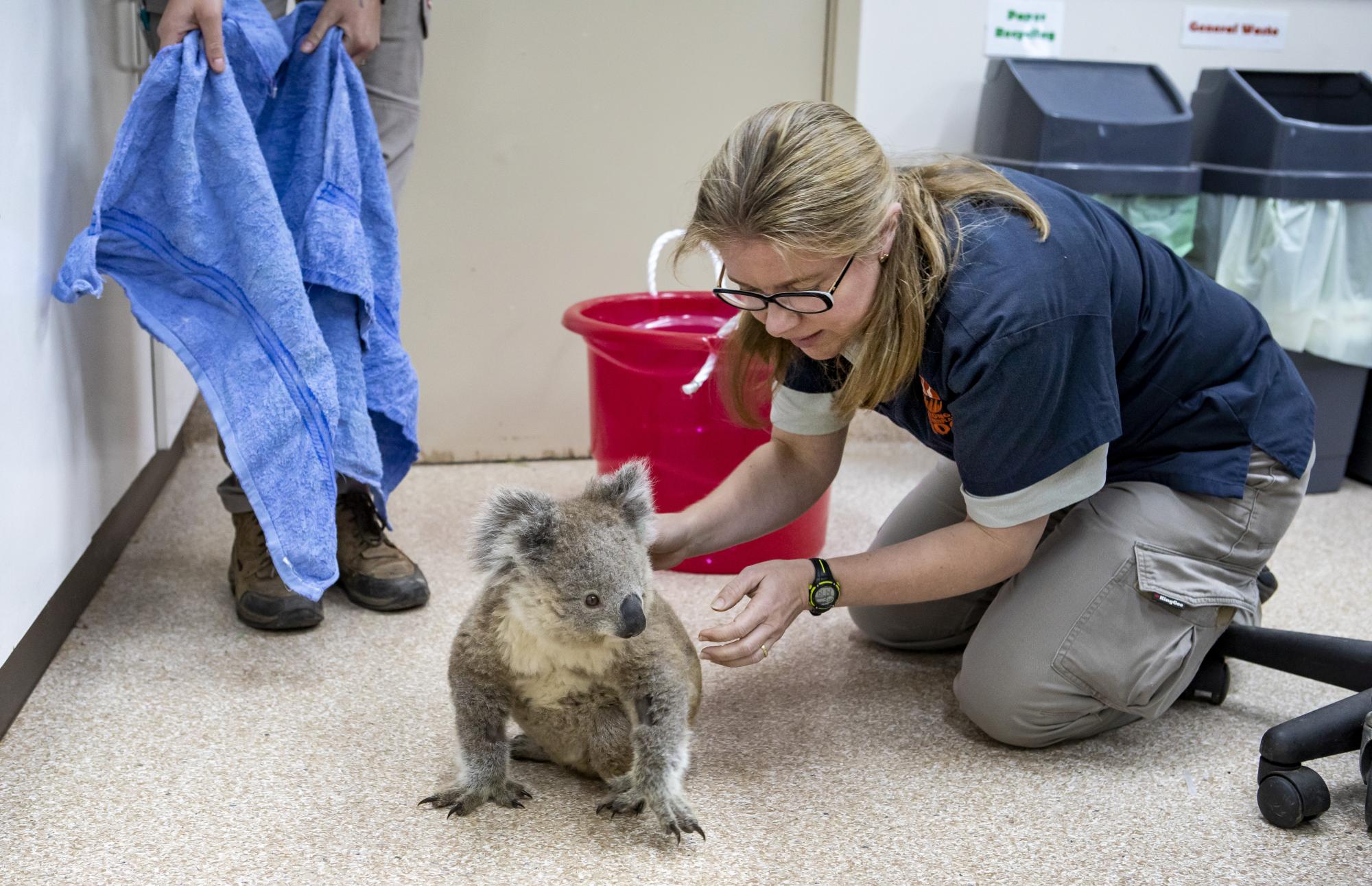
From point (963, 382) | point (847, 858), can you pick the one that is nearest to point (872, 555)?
point (963, 382)

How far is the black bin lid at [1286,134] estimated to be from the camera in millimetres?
2693

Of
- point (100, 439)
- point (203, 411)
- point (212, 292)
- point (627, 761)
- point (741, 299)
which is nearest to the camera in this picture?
point (741, 299)

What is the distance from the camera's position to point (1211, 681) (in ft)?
5.99

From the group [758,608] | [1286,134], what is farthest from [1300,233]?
[758,608]

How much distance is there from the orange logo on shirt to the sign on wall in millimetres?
1882

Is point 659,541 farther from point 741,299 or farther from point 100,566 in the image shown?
point 100,566

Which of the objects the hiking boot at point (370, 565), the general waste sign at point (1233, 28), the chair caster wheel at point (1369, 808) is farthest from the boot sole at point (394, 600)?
the general waste sign at point (1233, 28)

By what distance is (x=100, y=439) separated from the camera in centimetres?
204

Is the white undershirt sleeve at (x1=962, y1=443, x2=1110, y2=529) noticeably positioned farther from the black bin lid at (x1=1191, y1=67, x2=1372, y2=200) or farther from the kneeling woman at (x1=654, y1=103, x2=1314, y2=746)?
the black bin lid at (x1=1191, y1=67, x2=1372, y2=200)

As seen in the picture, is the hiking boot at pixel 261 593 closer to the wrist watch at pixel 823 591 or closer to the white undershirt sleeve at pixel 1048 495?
the wrist watch at pixel 823 591

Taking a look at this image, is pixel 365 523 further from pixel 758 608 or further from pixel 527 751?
pixel 758 608

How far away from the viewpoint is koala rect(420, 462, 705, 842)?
133cm

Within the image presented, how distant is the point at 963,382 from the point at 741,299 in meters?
0.31

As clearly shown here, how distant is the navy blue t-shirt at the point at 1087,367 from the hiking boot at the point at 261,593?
1.00 meters
